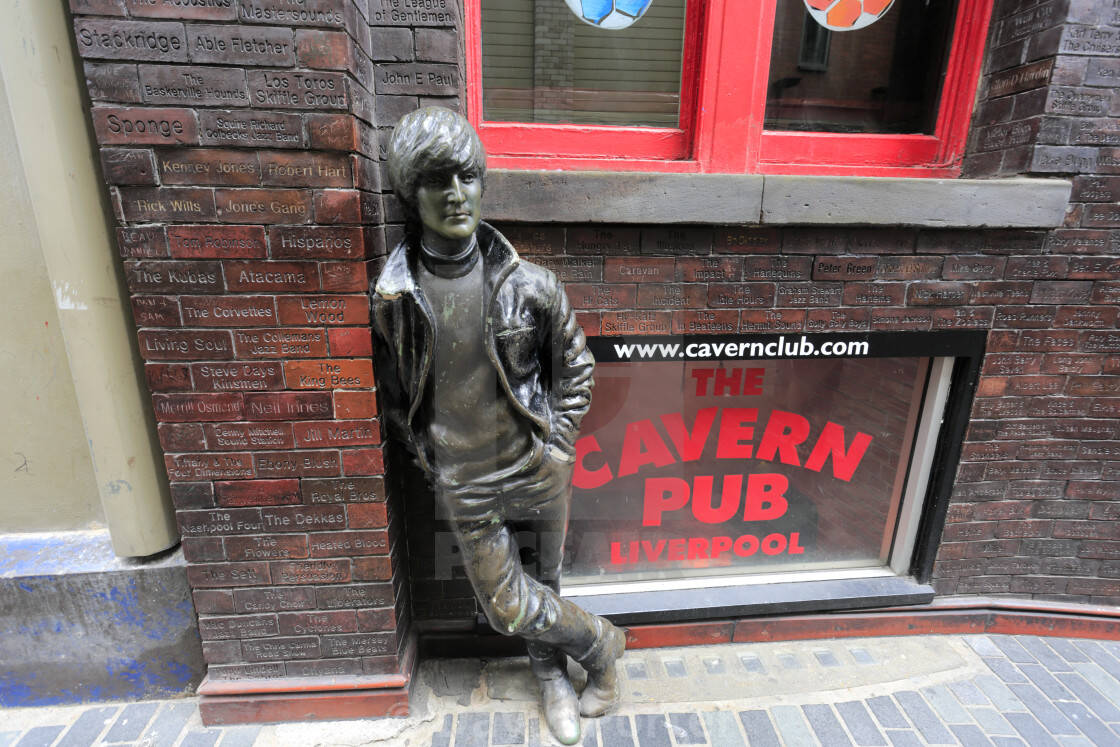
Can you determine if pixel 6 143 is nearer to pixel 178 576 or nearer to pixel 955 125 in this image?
pixel 178 576

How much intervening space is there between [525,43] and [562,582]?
259 cm

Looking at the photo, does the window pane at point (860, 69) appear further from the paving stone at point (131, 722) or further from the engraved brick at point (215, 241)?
the paving stone at point (131, 722)

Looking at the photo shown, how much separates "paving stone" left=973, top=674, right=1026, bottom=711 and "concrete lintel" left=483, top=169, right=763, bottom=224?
2.44 m

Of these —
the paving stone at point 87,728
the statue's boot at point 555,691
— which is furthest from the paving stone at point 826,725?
the paving stone at point 87,728

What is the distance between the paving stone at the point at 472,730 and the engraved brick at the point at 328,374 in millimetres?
1537

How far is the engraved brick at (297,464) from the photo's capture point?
203 centimetres

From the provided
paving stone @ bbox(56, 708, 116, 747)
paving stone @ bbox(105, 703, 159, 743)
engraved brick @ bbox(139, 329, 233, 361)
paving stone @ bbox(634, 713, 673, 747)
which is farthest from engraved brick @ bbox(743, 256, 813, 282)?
paving stone @ bbox(56, 708, 116, 747)

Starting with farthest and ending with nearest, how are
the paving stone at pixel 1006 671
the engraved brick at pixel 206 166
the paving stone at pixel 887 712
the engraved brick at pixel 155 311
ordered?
the paving stone at pixel 1006 671, the paving stone at pixel 887 712, the engraved brick at pixel 155 311, the engraved brick at pixel 206 166

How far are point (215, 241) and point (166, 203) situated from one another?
185mm

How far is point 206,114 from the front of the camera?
1709 mm

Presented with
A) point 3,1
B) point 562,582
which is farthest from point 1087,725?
point 3,1

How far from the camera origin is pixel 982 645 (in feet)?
9.02

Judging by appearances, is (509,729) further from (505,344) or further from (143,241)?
(143,241)

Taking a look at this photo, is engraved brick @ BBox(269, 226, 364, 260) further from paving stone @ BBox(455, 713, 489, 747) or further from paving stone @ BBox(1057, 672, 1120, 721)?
paving stone @ BBox(1057, 672, 1120, 721)
